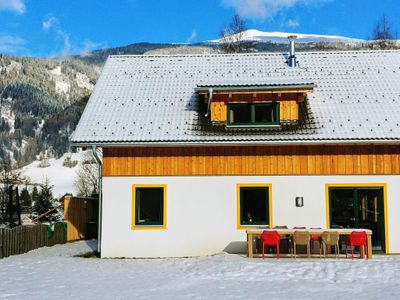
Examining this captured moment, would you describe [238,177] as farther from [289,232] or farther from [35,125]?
[35,125]

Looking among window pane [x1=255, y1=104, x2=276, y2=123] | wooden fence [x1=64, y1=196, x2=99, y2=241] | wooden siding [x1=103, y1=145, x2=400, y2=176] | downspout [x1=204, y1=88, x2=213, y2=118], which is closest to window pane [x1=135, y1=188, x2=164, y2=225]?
wooden siding [x1=103, y1=145, x2=400, y2=176]

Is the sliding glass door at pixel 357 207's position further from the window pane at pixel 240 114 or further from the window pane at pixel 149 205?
the window pane at pixel 149 205

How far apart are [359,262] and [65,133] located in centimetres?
13394

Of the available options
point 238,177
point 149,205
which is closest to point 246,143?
point 238,177

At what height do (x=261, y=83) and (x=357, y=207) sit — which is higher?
(x=261, y=83)

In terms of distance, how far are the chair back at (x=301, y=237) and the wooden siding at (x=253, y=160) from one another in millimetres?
2200

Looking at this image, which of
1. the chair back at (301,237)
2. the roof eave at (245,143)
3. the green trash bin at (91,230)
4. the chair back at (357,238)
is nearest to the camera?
the chair back at (301,237)

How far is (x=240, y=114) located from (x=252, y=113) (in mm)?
408

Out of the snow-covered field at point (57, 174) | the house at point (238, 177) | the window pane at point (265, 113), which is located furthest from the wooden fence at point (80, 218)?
the snow-covered field at point (57, 174)

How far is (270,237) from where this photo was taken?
13.7m

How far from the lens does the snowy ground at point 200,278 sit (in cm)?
966

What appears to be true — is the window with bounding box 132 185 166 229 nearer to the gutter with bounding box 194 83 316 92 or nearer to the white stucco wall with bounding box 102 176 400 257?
the white stucco wall with bounding box 102 176 400 257

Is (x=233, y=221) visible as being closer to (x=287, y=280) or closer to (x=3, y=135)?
(x=287, y=280)

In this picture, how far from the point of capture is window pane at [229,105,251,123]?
1602 centimetres
